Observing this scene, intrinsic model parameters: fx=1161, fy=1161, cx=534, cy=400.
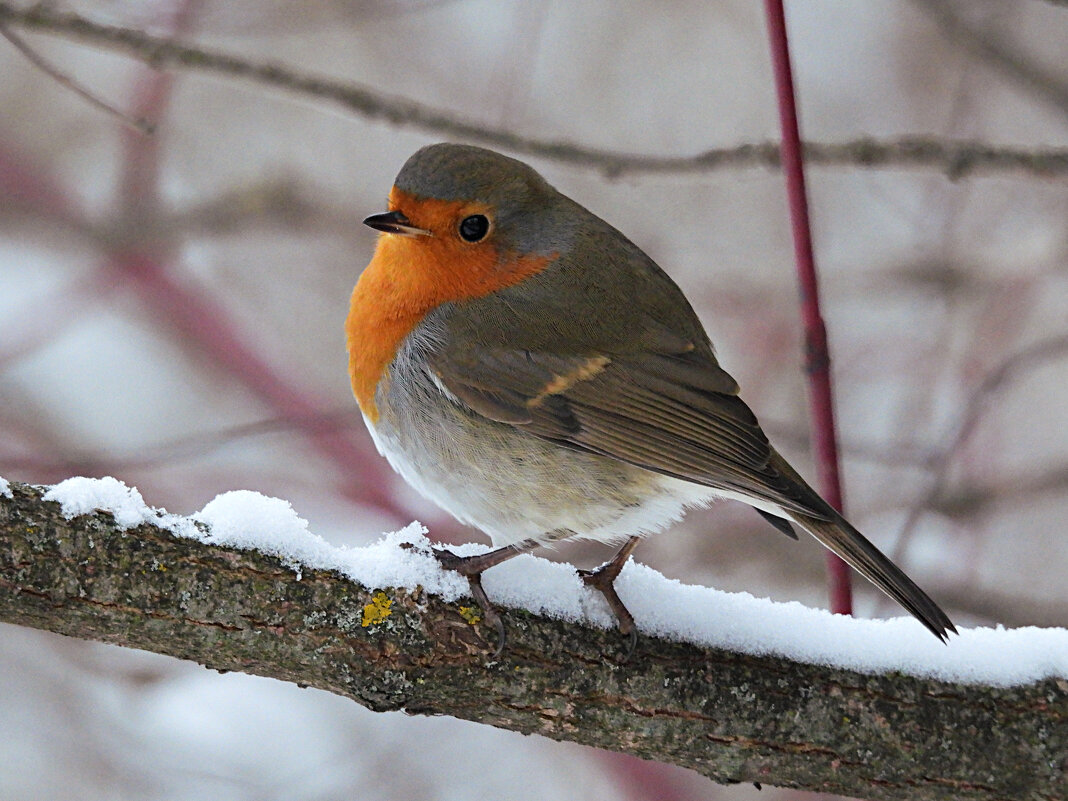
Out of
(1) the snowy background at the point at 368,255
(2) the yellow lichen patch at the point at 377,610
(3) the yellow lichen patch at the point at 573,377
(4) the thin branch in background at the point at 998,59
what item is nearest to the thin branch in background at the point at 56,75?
(1) the snowy background at the point at 368,255

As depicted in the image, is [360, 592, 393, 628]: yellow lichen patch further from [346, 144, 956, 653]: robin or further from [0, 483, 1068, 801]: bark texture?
[346, 144, 956, 653]: robin

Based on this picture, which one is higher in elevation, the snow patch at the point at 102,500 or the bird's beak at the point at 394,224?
the bird's beak at the point at 394,224

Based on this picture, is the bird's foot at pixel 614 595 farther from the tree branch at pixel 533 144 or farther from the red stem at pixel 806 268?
the tree branch at pixel 533 144

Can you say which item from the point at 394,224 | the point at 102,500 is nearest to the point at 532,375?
the point at 394,224

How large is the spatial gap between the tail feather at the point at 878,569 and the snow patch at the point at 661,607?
8 centimetres

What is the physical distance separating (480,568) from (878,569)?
816 mm

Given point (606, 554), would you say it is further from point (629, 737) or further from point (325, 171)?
point (325, 171)

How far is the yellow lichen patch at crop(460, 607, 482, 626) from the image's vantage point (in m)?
2.24

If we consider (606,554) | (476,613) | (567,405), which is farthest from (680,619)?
(606,554)

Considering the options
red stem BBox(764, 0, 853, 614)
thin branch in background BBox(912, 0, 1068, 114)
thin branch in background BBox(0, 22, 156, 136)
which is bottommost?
red stem BBox(764, 0, 853, 614)

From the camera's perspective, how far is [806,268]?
6.91ft

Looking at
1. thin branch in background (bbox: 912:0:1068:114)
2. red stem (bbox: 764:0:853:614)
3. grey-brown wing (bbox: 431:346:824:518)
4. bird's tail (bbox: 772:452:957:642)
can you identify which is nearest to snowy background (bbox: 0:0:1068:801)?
thin branch in background (bbox: 912:0:1068:114)

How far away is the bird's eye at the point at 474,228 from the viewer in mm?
2871

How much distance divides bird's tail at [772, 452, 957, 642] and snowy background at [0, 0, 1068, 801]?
377mm
